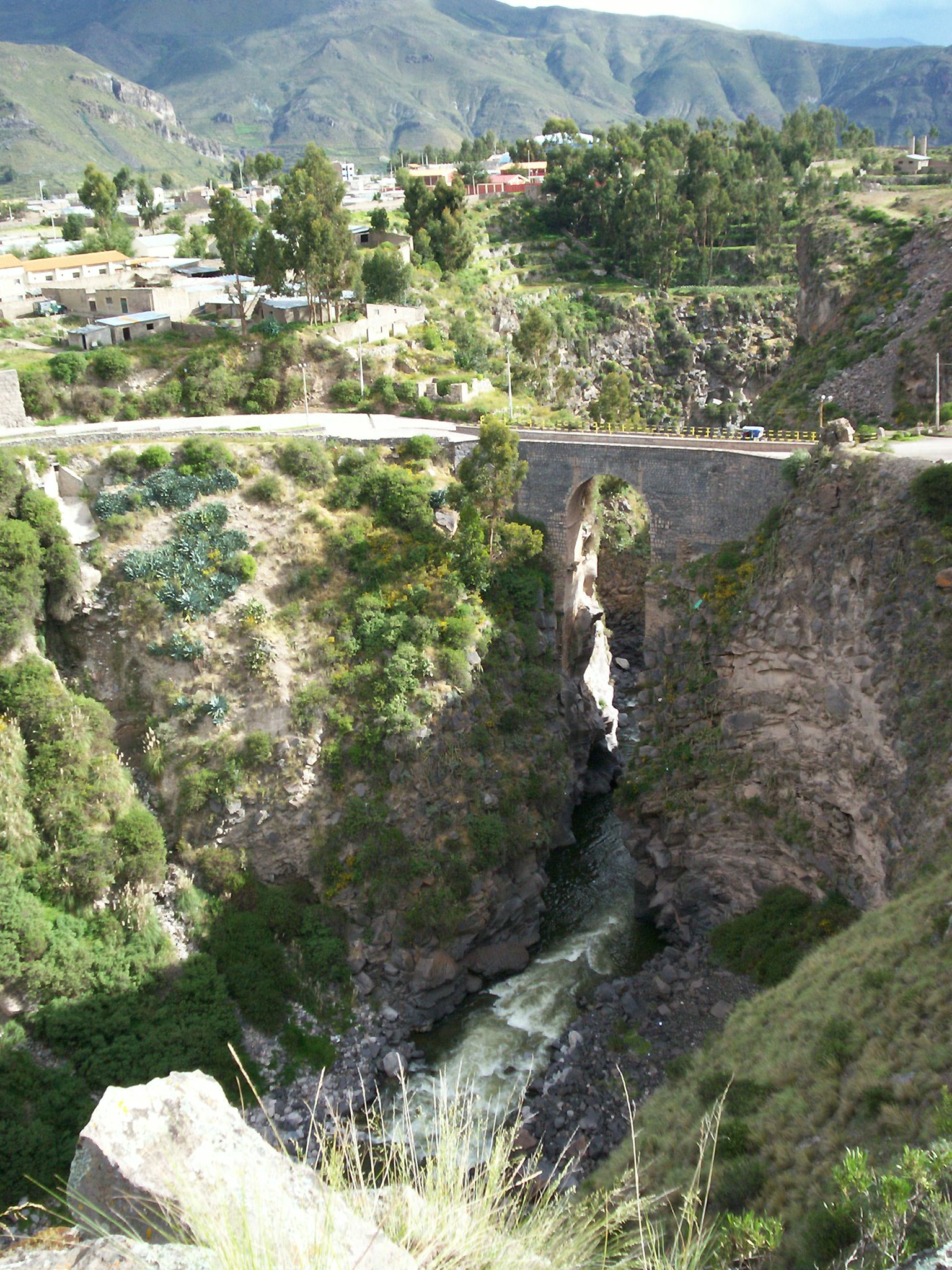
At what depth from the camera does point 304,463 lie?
3775 centimetres

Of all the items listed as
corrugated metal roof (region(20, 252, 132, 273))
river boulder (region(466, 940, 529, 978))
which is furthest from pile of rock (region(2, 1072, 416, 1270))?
corrugated metal roof (region(20, 252, 132, 273))

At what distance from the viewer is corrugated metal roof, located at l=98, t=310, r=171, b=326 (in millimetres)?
46594

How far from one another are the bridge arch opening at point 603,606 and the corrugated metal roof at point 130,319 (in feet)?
74.9

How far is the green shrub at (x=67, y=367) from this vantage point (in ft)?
137

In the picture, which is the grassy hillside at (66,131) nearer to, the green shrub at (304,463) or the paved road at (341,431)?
the paved road at (341,431)

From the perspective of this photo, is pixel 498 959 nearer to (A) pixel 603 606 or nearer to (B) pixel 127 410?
(B) pixel 127 410

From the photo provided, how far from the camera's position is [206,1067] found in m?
27.2

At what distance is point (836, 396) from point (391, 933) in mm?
30667

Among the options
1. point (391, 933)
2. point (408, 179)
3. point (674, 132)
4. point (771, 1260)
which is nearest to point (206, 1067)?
point (391, 933)

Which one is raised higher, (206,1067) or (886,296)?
(886,296)

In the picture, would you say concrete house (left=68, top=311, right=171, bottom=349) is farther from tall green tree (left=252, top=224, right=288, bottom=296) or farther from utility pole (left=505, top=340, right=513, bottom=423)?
utility pole (left=505, top=340, right=513, bottom=423)

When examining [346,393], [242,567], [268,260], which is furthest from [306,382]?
[242,567]

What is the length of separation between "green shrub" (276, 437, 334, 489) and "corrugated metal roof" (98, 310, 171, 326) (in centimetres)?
1453

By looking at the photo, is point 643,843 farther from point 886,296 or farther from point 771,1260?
point 886,296
